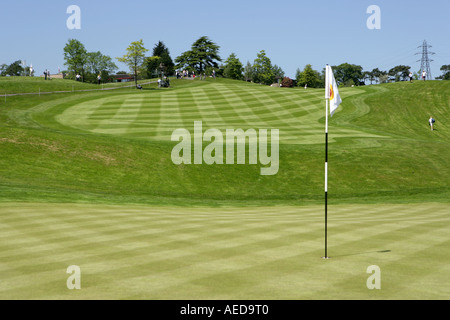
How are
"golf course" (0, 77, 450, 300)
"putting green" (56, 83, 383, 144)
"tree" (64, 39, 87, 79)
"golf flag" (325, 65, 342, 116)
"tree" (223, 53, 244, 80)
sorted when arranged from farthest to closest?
1. "tree" (223, 53, 244, 80)
2. "tree" (64, 39, 87, 79)
3. "putting green" (56, 83, 383, 144)
4. "golf flag" (325, 65, 342, 116)
5. "golf course" (0, 77, 450, 300)

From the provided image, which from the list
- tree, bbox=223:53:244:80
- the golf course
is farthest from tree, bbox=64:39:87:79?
the golf course

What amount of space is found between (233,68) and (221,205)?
16525 centimetres

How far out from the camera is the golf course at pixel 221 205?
32.0 feet

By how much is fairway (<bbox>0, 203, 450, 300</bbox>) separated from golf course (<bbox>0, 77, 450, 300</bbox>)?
0.05 m

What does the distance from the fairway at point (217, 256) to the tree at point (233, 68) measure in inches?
6783

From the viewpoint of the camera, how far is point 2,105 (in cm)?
6688

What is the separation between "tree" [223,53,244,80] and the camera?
187 meters

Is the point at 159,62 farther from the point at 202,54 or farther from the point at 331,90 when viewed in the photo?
the point at 331,90

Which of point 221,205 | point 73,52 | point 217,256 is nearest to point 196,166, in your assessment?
point 221,205

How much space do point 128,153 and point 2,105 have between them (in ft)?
134

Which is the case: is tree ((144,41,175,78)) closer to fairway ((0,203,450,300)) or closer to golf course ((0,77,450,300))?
golf course ((0,77,450,300))

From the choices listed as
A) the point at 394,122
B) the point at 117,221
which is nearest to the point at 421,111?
the point at 394,122

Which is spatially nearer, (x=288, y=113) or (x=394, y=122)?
(x=394, y=122)
